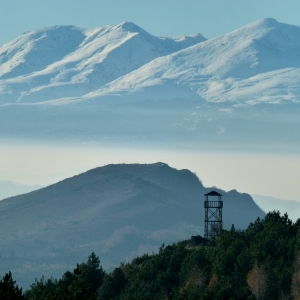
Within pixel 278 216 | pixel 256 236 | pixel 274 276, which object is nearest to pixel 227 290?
pixel 274 276

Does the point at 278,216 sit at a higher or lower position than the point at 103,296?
higher

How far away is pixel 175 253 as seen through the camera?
413ft

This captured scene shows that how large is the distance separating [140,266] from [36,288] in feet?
46.9

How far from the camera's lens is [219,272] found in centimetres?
11394

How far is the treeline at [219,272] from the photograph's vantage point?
10381 centimetres

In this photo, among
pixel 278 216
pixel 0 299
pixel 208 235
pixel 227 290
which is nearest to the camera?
pixel 0 299

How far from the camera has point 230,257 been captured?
116375 mm

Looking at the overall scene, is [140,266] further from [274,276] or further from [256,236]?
[274,276]

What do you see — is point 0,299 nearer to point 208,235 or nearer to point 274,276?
point 274,276

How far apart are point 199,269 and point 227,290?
12540 millimetres

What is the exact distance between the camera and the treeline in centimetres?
10381

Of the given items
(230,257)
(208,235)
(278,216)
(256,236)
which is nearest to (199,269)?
(230,257)

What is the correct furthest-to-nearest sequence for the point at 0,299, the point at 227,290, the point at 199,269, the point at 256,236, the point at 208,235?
the point at 208,235 < the point at 256,236 < the point at 199,269 < the point at 227,290 < the point at 0,299

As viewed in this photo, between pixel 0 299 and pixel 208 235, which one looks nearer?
pixel 0 299
